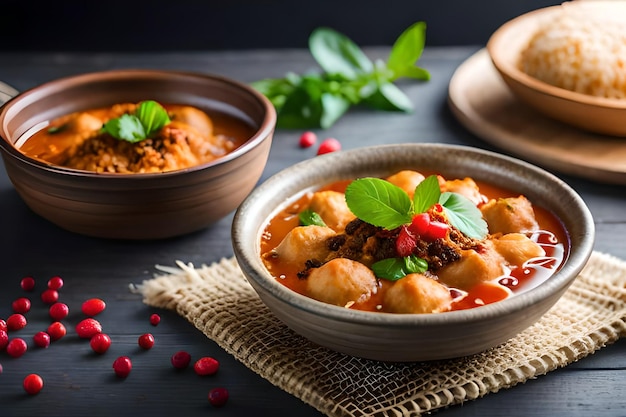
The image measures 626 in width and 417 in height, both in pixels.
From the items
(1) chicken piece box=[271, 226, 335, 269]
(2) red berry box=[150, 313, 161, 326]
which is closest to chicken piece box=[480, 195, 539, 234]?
(1) chicken piece box=[271, 226, 335, 269]

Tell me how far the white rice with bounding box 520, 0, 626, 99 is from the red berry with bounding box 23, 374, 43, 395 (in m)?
2.44

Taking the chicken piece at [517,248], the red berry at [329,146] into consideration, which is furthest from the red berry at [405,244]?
the red berry at [329,146]

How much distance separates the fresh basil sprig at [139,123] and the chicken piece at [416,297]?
1.18 m

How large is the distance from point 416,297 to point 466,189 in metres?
0.62

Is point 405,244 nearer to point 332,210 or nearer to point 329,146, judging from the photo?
point 332,210

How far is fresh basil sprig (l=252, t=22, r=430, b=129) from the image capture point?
381 centimetres

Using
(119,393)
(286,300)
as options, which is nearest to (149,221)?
(119,393)

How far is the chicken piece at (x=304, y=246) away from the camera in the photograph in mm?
2312

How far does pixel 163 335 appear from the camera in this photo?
8.04ft

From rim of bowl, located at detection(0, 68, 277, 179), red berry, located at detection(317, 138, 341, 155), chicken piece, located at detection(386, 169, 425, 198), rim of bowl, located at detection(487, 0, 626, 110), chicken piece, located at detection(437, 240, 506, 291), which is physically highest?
chicken piece, located at detection(437, 240, 506, 291)

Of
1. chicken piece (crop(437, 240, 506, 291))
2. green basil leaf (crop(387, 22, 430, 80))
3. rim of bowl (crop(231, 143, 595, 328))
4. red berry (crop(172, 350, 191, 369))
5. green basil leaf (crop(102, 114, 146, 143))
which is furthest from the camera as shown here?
green basil leaf (crop(387, 22, 430, 80))

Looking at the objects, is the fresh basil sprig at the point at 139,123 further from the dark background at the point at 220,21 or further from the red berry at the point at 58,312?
the dark background at the point at 220,21

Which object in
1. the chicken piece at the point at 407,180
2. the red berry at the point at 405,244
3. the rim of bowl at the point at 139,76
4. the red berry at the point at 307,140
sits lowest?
the red berry at the point at 307,140

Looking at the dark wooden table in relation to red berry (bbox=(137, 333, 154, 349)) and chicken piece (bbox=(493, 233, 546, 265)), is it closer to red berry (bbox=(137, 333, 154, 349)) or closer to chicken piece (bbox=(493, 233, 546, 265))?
red berry (bbox=(137, 333, 154, 349))
